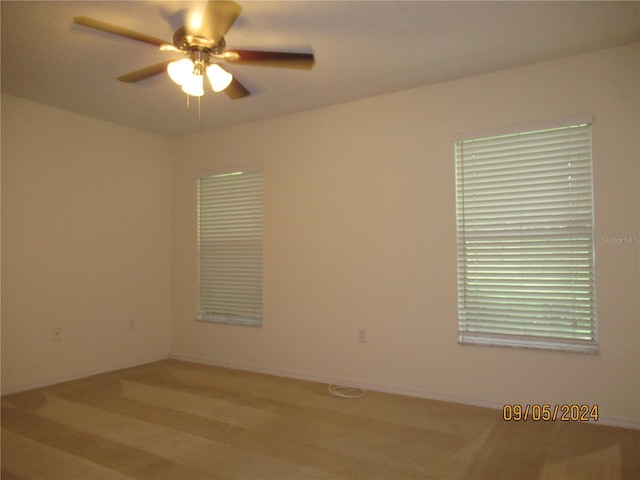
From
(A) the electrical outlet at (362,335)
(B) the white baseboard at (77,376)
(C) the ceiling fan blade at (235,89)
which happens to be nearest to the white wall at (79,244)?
(B) the white baseboard at (77,376)

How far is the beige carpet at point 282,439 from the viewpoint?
2482 mm

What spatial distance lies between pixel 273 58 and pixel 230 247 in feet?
8.95

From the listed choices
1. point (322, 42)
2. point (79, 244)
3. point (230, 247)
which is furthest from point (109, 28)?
point (230, 247)

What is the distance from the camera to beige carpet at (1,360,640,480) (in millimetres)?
2482

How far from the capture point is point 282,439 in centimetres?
291

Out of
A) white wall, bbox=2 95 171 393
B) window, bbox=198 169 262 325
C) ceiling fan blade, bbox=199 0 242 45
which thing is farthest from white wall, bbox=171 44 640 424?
ceiling fan blade, bbox=199 0 242 45

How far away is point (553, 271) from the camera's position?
3.23m

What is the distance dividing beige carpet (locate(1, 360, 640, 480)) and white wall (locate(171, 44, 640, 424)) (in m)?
0.32

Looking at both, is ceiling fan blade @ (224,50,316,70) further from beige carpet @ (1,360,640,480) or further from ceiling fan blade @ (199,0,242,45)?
beige carpet @ (1,360,640,480)

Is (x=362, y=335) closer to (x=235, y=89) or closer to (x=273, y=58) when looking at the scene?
(x=235, y=89)

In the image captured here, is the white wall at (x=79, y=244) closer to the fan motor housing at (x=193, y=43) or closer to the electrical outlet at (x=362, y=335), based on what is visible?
the fan motor housing at (x=193, y=43)

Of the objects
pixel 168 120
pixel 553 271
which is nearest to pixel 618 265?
pixel 553 271

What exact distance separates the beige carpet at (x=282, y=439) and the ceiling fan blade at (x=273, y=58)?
91.5 inches
